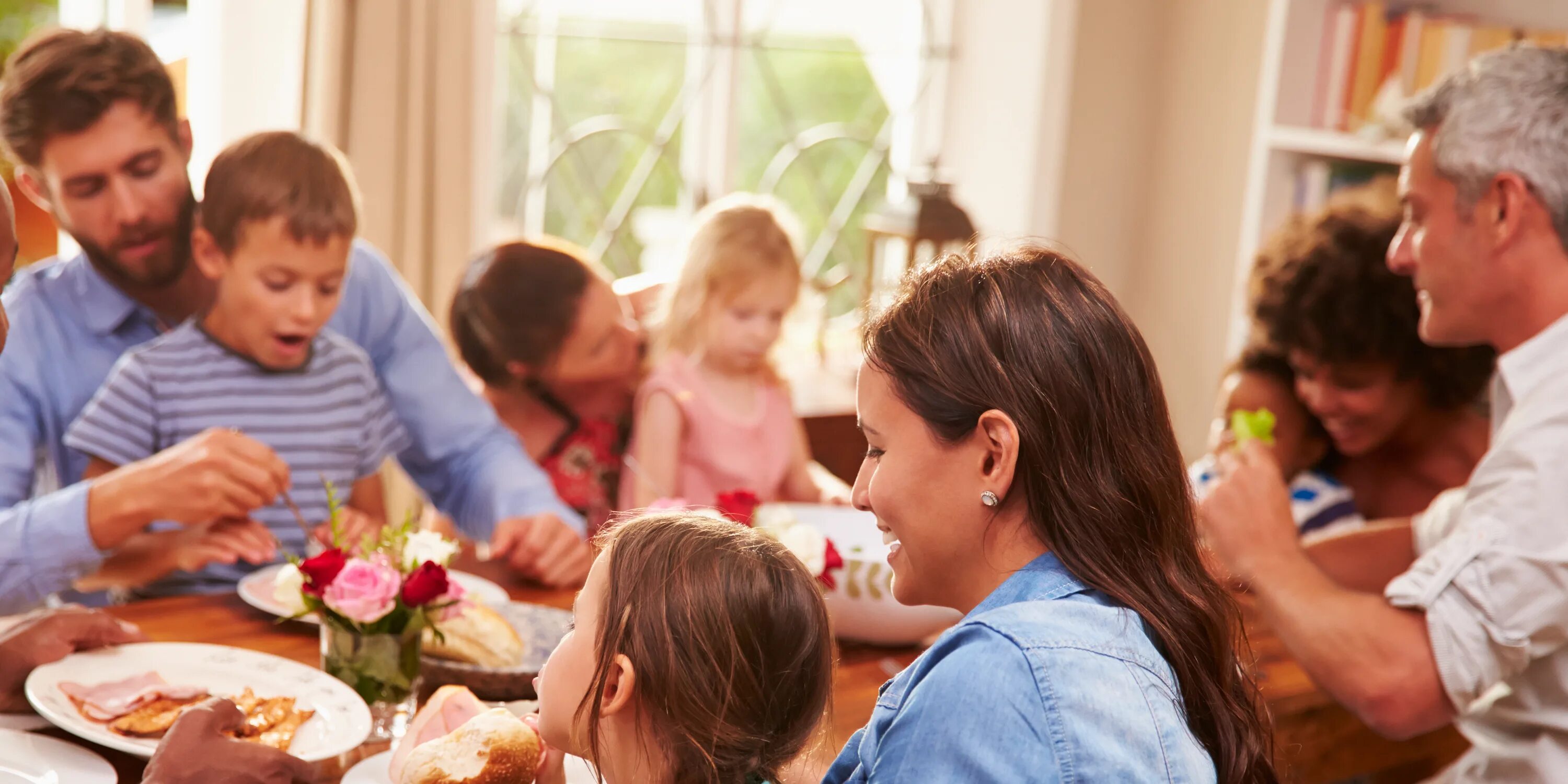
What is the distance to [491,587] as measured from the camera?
1746 millimetres

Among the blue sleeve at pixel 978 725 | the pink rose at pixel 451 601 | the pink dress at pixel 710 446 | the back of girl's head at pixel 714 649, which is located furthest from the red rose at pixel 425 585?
the pink dress at pixel 710 446

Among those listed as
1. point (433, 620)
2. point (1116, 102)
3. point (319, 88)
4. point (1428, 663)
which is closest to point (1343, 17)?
point (1116, 102)

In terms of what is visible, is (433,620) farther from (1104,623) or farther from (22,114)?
(22,114)

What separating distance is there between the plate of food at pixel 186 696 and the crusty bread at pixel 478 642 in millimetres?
136

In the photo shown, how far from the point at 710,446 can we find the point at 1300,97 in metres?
1.98

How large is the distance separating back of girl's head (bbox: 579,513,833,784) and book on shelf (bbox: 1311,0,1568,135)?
2.75 m

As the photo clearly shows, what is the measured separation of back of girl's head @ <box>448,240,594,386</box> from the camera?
7.68ft

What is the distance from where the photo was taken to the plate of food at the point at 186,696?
1229 millimetres

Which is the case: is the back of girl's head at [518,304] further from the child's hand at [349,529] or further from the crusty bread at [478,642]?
the crusty bread at [478,642]

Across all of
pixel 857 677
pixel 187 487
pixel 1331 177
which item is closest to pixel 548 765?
pixel 857 677

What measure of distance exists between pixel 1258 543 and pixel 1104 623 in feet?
2.86

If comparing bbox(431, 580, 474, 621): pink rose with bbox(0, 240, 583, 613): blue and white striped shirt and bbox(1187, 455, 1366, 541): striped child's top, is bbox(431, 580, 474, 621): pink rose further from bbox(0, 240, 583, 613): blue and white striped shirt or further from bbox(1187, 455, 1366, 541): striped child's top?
bbox(1187, 455, 1366, 541): striped child's top

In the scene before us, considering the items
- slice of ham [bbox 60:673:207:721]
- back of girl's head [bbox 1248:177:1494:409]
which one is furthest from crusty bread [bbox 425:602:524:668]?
back of girl's head [bbox 1248:177:1494:409]

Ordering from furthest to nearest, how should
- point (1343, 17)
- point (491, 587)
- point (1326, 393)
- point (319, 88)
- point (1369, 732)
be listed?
point (1343, 17) → point (319, 88) → point (1326, 393) → point (1369, 732) → point (491, 587)
